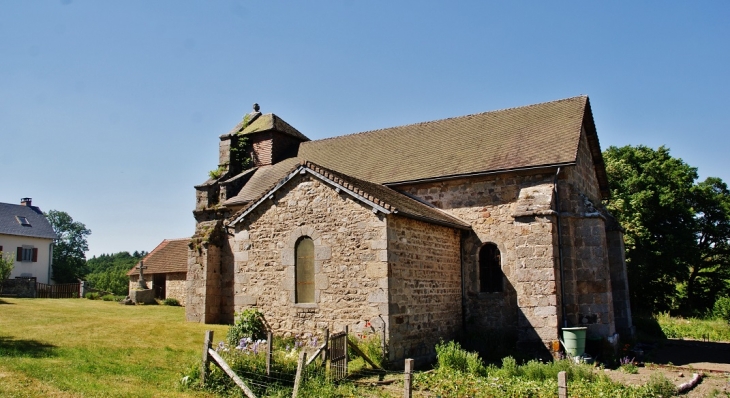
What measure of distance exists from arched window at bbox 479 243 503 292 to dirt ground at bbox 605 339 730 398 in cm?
416

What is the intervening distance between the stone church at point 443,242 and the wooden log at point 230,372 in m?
3.91

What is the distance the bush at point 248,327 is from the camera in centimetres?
1471

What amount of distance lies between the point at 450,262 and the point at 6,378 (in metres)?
11.2

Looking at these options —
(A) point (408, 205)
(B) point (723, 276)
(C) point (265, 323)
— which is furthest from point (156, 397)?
(B) point (723, 276)

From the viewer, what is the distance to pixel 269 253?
15.6 meters

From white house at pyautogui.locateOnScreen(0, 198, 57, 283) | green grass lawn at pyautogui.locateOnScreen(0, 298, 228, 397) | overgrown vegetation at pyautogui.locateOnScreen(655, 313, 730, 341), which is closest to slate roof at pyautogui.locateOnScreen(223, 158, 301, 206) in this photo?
green grass lawn at pyautogui.locateOnScreen(0, 298, 228, 397)

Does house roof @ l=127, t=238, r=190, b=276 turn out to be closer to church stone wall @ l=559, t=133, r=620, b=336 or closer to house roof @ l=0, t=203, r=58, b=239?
house roof @ l=0, t=203, r=58, b=239

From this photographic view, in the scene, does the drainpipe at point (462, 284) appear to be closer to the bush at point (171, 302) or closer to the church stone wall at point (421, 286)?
the church stone wall at point (421, 286)

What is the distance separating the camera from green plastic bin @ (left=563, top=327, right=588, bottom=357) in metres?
15.1

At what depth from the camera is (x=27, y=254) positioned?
45.0m

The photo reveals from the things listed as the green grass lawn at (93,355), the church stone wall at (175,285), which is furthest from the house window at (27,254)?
the green grass lawn at (93,355)

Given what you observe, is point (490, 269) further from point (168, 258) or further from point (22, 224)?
point (22, 224)

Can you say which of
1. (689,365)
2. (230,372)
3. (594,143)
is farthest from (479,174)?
(230,372)

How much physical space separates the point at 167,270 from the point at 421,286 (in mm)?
23672
